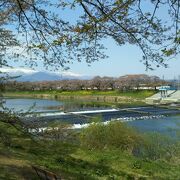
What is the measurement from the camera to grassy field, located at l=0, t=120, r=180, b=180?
903cm

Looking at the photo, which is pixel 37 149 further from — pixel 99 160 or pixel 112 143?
pixel 112 143

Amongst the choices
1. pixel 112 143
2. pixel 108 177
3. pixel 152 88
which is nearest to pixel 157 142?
pixel 112 143

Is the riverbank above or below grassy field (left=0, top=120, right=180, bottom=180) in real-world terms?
below

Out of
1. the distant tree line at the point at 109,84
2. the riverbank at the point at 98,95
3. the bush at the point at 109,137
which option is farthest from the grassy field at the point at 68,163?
the distant tree line at the point at 109,84

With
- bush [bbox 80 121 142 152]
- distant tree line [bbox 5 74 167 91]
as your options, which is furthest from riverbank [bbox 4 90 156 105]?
bush [bbox 80 121 142 152]

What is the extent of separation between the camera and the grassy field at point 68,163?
9031 millimetres

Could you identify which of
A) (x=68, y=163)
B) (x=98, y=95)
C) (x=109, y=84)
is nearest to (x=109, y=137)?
(x=68, y=163)

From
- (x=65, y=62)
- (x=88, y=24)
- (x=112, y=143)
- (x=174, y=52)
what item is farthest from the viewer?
(x=112, y=143)

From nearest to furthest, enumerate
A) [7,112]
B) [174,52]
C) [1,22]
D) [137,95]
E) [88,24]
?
1. [174,52]
2. [88,24]
3. [1,22]
4. [7,112]
5. [137,95]

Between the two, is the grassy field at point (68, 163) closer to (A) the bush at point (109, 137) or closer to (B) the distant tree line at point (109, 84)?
(A) the bush at point (109, 137)

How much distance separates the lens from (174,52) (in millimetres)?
4453

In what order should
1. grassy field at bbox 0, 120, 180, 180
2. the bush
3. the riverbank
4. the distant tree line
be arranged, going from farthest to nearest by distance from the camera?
1. the distant tree line
2. the riverbank
3. the bush
4. grassy field at bbox 0, 120, 180, 180

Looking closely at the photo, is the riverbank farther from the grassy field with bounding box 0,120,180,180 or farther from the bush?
the grassy field with bounding box 0,120,180,180

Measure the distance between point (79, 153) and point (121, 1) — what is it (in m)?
8.56
